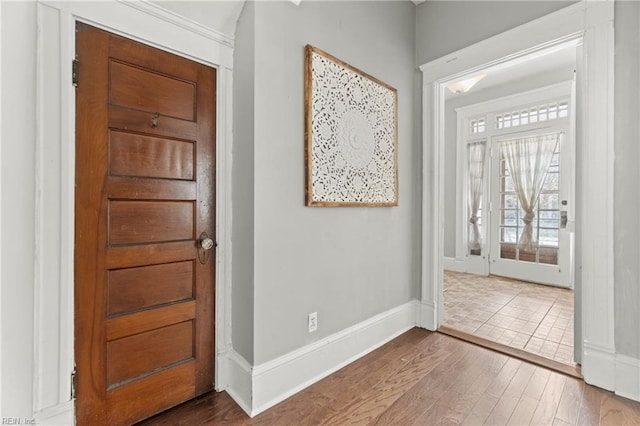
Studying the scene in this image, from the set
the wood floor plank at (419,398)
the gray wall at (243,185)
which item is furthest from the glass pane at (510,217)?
the gray wall at (243,185)

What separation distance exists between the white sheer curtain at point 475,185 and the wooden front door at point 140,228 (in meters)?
4.29

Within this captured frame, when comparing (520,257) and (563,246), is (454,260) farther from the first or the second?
(563,246)

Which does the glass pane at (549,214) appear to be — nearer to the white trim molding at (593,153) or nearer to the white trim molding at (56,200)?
the white trim molding at (593,153)

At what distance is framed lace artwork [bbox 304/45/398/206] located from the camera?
1837 millimetres

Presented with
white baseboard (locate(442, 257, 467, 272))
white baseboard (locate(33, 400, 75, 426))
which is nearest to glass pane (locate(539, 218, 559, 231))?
white baseboard (locate(442, 257, 467, 272))

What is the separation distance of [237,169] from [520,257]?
4.31 metres

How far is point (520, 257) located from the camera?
169 inches

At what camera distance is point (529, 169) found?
4199 mm

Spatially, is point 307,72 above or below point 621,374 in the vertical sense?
above

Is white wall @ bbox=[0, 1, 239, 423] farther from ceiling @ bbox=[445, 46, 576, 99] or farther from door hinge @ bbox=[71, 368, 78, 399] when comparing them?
ceiling @ bbox=[445, 46, 576, 99]

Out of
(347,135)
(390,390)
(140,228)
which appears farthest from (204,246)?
(390,390)

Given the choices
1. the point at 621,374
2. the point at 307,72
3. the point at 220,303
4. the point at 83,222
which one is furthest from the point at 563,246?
the point at 83,222

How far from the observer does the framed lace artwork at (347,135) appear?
6.03 feet

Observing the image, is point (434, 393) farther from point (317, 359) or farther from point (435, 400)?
point (317, 359)
